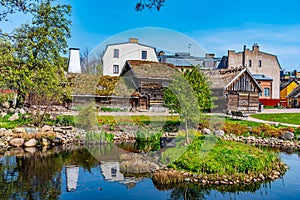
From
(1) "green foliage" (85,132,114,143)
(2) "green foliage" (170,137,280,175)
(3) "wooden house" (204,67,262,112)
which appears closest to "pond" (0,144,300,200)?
(2) "green foliage" (170,137,280,175)

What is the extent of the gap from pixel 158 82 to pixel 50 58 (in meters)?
24.9

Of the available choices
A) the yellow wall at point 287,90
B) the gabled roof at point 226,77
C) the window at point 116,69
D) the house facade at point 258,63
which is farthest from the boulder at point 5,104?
the yellow wall at point 287,90

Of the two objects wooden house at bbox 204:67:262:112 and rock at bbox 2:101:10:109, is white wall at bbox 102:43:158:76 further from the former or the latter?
rock at bbox 2:101:10:109

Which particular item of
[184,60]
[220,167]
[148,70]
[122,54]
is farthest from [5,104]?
[184,60]

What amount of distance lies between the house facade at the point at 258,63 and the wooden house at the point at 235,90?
14.8 metres

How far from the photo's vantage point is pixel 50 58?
641cm

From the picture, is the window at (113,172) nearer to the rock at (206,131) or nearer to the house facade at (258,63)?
the rock at (206,131)

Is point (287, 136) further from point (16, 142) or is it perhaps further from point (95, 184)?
point (16, 142)

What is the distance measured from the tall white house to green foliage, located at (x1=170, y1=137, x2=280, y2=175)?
3086 centimetres

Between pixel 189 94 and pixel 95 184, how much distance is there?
21.6 feet

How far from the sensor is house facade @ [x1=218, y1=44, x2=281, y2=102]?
1848 inches

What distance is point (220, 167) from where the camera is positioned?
10.2 meters

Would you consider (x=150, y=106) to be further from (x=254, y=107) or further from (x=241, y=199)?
(x=241, y=199)

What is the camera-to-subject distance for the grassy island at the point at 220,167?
32.5 ft
